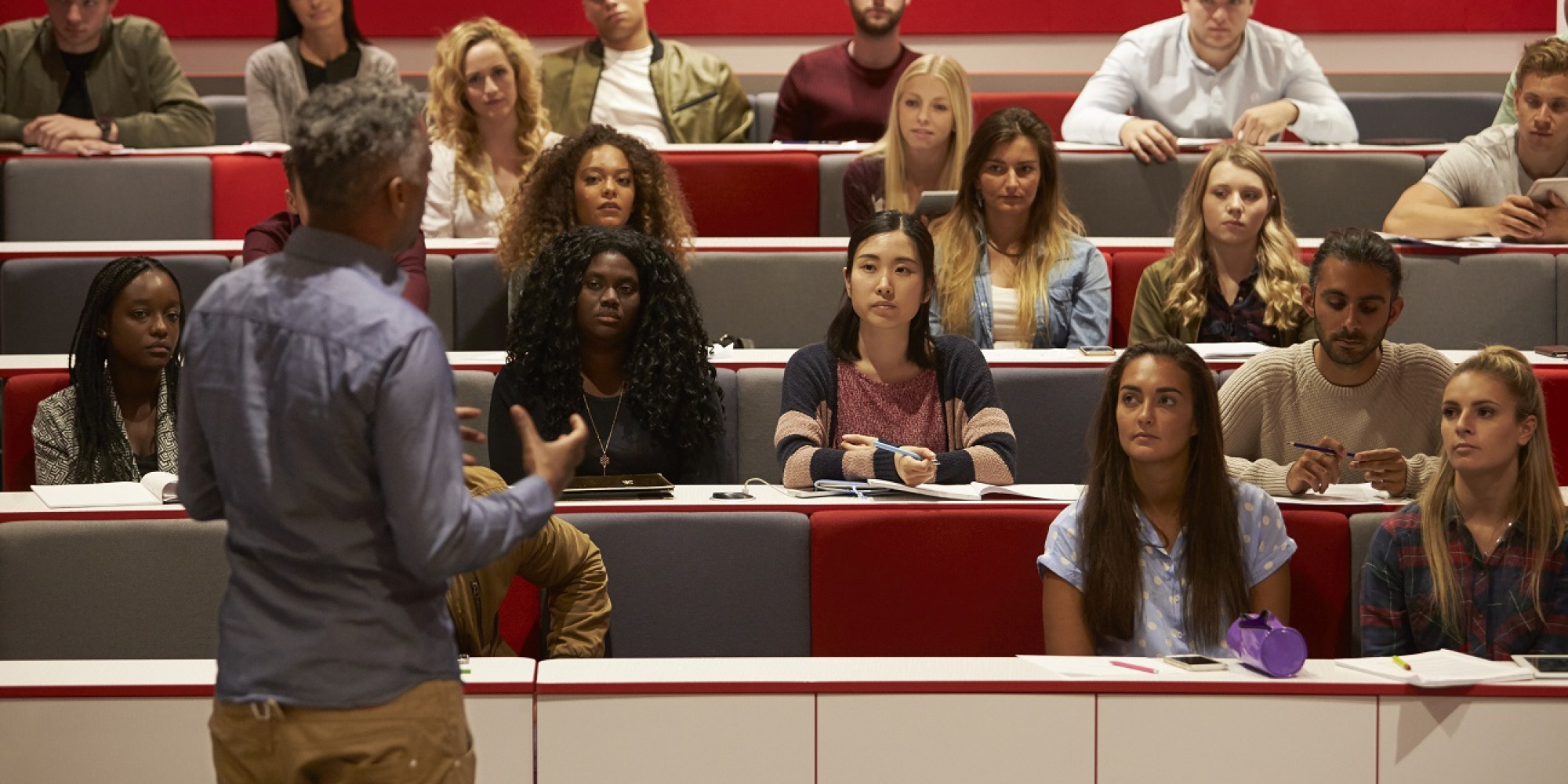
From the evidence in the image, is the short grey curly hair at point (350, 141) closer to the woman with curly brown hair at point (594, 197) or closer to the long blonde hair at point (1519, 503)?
the long blonde hair at point (1519, 503)

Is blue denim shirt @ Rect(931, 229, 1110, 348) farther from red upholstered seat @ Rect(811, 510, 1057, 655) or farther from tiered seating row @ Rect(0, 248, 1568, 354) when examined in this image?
red upholstered seat @ Rect(811, 510, 1057, 655)

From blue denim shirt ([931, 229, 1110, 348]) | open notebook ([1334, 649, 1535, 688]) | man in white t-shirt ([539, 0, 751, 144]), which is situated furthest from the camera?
man in white t-shirt ([539, 0, 751, 144])

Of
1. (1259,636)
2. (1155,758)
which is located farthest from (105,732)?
(1259,636)

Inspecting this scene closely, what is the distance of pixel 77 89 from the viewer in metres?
4.20

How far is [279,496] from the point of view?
1235 millimetres

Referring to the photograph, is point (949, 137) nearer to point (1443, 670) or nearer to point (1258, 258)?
point (1258, 258)

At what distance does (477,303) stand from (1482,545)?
6.59ft

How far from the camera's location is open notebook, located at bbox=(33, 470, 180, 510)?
83.7 inches

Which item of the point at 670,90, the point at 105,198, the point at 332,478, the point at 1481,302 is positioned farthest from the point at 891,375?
the point at 105,198

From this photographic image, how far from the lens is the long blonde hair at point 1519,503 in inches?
80.3

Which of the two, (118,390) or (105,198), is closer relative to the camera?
(118,390)

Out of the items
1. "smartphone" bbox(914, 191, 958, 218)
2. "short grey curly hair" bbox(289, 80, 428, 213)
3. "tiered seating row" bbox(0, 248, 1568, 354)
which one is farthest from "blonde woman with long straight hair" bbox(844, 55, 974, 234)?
"short grey curly hair" bbox(289, 80, 428, 213)

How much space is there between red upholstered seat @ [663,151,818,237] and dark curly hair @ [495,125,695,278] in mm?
431

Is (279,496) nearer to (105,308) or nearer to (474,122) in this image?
(105,308)
